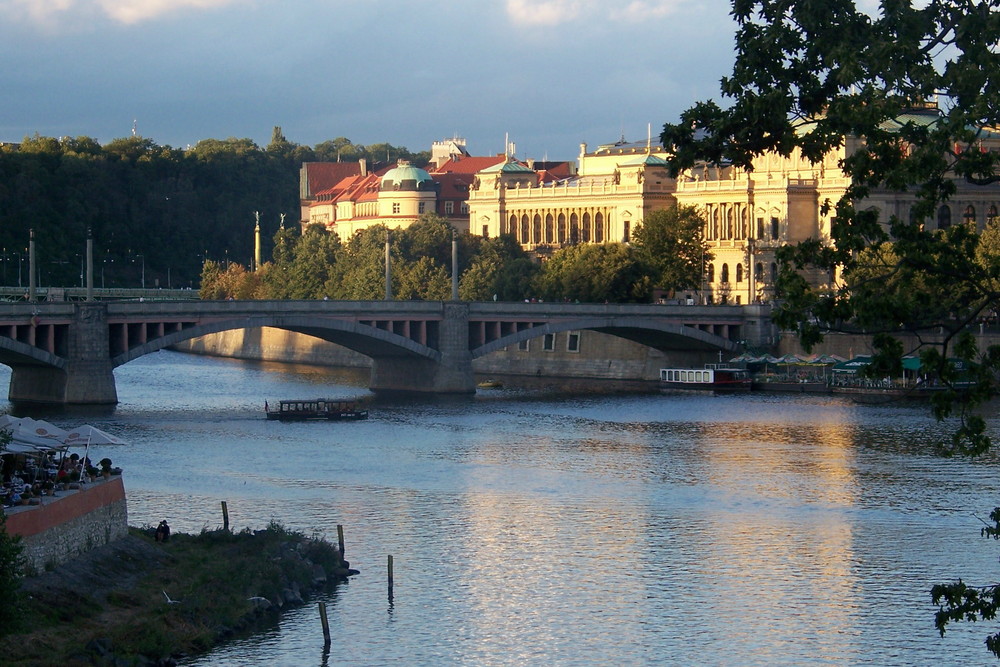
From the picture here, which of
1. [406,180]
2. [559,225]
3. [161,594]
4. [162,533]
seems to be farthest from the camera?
[406,180]

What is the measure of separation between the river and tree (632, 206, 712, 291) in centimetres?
3289

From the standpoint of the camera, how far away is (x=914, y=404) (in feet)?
254

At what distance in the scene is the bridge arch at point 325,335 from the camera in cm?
7669

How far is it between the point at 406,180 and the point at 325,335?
6868 centimetres

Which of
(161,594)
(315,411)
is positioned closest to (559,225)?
(315,411)

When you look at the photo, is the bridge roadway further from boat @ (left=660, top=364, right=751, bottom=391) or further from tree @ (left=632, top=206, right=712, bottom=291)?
tree @ (left=632, top=206, right=712, bottom=291)

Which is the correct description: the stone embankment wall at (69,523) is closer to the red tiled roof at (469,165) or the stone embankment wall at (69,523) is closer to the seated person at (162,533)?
the seated person at (162,533)

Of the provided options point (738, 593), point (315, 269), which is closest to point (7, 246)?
point (315, 269)

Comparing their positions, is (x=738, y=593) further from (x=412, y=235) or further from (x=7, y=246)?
(x=7, y=246)

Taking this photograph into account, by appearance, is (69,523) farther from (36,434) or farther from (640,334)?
(640,334)

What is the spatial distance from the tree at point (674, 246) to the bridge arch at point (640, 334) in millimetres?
16705

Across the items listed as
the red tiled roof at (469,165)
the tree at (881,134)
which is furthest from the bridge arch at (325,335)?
the red tiled roof at (469,165)

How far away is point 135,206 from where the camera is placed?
160m

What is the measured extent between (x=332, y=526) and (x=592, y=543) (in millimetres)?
6049
